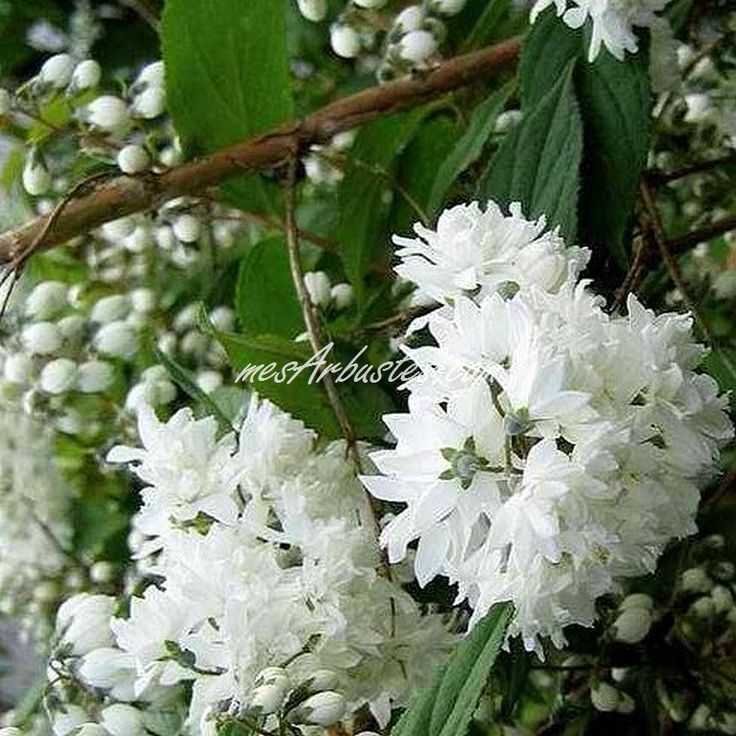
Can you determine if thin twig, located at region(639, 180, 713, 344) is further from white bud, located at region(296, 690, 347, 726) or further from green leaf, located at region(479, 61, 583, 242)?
white bud, located at region(296, 690, 347, 726)

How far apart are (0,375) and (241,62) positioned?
0.81 ft

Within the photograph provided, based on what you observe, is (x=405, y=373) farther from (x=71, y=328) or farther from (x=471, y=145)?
(x=71, y=328)

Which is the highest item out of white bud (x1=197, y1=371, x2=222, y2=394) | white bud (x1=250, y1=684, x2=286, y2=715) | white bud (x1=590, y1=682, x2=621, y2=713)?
white bud (x1=250, y1=684, x2=286, y2=715)

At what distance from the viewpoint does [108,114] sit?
0.81m

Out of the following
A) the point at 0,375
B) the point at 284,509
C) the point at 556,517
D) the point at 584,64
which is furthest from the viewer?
the point at 0,375

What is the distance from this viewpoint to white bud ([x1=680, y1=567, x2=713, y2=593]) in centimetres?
84

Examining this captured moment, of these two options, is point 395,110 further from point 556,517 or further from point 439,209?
point 556,517

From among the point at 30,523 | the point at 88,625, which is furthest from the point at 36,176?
the point at 30,523

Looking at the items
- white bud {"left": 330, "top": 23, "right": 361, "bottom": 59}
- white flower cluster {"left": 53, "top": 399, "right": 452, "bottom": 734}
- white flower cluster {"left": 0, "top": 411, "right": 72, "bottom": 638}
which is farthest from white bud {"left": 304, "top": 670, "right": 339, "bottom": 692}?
white flower cluster {"left": 0, "top": 411, "right": 72, "bottom": 638}

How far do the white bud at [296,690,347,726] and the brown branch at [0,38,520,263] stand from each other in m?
0.28

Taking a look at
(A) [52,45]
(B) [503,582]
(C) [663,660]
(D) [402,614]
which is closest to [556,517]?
(B) [503,582]

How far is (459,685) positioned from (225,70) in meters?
0.41

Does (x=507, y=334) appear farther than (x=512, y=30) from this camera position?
No

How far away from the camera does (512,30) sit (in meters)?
0.97
